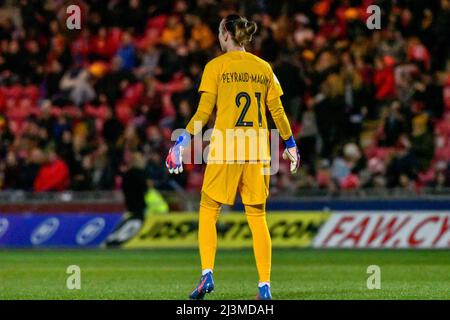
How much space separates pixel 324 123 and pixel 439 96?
2.19 meters

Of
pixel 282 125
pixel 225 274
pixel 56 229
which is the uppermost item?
pixel 282 125

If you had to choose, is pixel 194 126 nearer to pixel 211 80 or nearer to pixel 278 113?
pixel 211 80

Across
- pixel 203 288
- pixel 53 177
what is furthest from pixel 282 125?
pixel 53 177

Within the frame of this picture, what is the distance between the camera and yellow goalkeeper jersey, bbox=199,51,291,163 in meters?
10.8

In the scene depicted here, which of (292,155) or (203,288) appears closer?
(203,288)

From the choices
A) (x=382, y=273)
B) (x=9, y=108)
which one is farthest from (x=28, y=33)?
(x=382, y=273)

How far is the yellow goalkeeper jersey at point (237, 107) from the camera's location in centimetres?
1083

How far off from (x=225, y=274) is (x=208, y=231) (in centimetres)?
405

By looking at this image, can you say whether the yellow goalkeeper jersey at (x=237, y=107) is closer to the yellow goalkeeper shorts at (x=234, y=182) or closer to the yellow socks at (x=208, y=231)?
the yellow goalkeeper shorts at (x=234, y=182)

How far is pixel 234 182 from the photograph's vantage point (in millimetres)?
10906

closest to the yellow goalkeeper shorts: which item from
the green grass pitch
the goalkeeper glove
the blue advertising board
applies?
the goalkeeper glove

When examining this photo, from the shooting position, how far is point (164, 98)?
24.6 m

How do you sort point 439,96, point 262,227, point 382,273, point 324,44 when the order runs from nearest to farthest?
1. point 262,227
2. point 382,273
3. point 439,96
4. point 324,44
